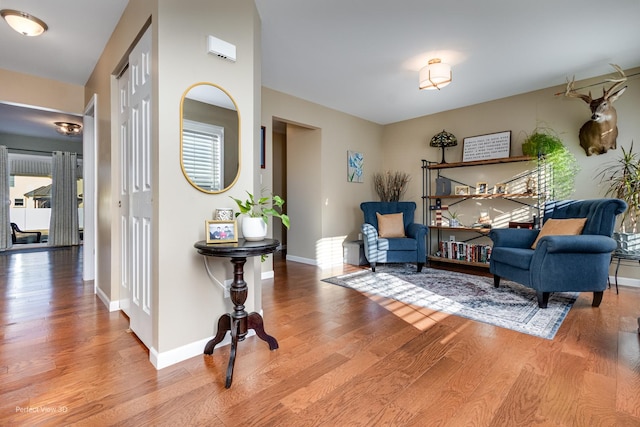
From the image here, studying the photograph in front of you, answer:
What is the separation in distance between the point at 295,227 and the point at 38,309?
329 cm

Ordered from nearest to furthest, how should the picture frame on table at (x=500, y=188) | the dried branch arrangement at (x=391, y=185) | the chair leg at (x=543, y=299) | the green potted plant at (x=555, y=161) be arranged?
the chair leg at (x=543, y=299) → the green potted plant at (x=555, y=161) → the picture frame on table at (x=500, y=188) → the dried branch arrangement at (x=391, y=185)

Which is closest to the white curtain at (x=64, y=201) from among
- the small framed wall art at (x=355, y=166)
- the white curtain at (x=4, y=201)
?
the white curtain at (x=4, y=201)

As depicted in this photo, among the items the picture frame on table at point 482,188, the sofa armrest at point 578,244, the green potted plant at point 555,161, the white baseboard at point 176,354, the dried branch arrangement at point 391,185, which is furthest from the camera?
the dried branch arrangement at point 391,185

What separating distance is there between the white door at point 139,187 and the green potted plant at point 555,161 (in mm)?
4343

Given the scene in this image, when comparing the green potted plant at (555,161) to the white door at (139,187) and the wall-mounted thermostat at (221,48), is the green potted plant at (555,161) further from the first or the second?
the white door at (139,187)

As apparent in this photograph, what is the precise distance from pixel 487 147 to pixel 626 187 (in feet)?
5.46

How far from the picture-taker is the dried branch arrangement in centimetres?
546

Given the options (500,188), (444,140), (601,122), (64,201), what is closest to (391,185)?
(444,140)

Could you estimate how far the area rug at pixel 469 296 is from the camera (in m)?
2.49

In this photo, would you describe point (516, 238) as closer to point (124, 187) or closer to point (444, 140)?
point (444, 140)

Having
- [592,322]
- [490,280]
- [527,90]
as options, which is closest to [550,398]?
[592,322]

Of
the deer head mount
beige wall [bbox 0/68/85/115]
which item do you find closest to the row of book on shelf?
the deer head mount

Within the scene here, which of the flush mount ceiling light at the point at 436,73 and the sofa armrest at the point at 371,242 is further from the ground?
the flush mount ceiling light at the point at 436,73

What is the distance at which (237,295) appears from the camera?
6.09ft
